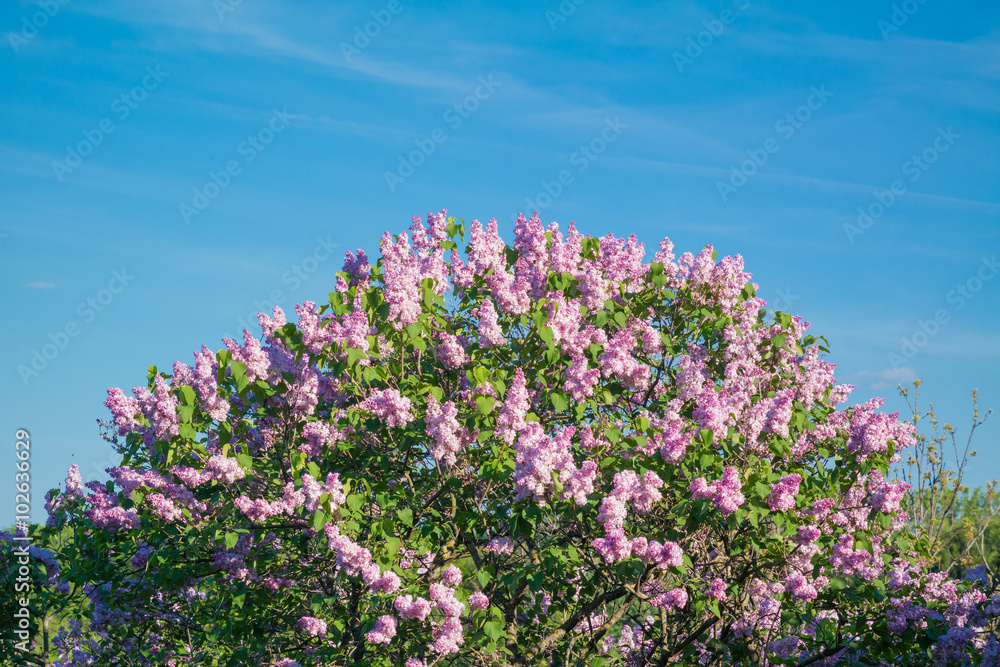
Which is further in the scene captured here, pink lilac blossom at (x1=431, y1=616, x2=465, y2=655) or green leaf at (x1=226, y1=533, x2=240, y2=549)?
green leaf at (x1=226, y1=533, x2=240, y2=549)

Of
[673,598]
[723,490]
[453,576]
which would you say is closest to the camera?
[723,490]

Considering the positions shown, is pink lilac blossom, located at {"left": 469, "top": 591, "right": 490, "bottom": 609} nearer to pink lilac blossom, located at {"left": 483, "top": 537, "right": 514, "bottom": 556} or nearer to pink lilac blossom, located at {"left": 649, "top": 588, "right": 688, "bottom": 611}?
pink lilac blossom, located at {"left": 483, "top": 537, "right": 514, "bottom": 556}

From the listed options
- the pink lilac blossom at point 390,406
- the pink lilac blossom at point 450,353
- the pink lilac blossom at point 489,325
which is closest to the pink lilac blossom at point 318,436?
the pink lilac blossom at point 390,406

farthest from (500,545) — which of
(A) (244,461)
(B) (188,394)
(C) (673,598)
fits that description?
(B) (188,394)

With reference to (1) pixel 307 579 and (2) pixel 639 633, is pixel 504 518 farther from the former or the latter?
(2) pixel 639 633

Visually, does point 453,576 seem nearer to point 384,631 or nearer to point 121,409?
point 384,631

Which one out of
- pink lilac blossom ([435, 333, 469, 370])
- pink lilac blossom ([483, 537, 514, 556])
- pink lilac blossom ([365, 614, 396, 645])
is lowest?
pink lilac blossom ([365, 614, 396, 645])

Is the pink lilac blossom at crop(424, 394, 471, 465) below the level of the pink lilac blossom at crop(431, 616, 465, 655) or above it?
above

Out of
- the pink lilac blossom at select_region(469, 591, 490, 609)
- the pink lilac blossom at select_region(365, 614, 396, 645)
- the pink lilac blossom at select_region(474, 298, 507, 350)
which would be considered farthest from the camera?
the pink lilac blossom at select_region(474, 298, 507, 350)

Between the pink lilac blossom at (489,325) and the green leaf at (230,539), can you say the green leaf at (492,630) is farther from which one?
the pink lilac blossom at (489,325)

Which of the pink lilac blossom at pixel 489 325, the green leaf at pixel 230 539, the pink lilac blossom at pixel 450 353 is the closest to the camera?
the green leaf at pixel 230 539

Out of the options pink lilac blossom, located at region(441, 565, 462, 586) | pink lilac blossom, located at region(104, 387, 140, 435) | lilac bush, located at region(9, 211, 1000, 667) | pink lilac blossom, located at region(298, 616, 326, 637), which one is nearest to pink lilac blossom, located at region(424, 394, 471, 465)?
→ lilac bush, located at region(9, 211, 1000, 667)

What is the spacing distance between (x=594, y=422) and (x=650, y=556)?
4.47ft

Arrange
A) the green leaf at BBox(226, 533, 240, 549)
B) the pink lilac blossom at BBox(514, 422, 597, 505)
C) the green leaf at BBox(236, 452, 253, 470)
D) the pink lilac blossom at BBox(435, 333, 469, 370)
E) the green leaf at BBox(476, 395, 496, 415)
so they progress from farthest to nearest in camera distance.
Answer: the pink lilac blossom at BBox(435, 333, 469, 370)
the green leaf at BBox(236, 452, 253, 470)
the green leaf at BBox(226, 533, 240, 549)
the green leaf at BBox(476, 395, 496, 415)
the pink lilac blossom at BBox(514, 422, 597, 505)
